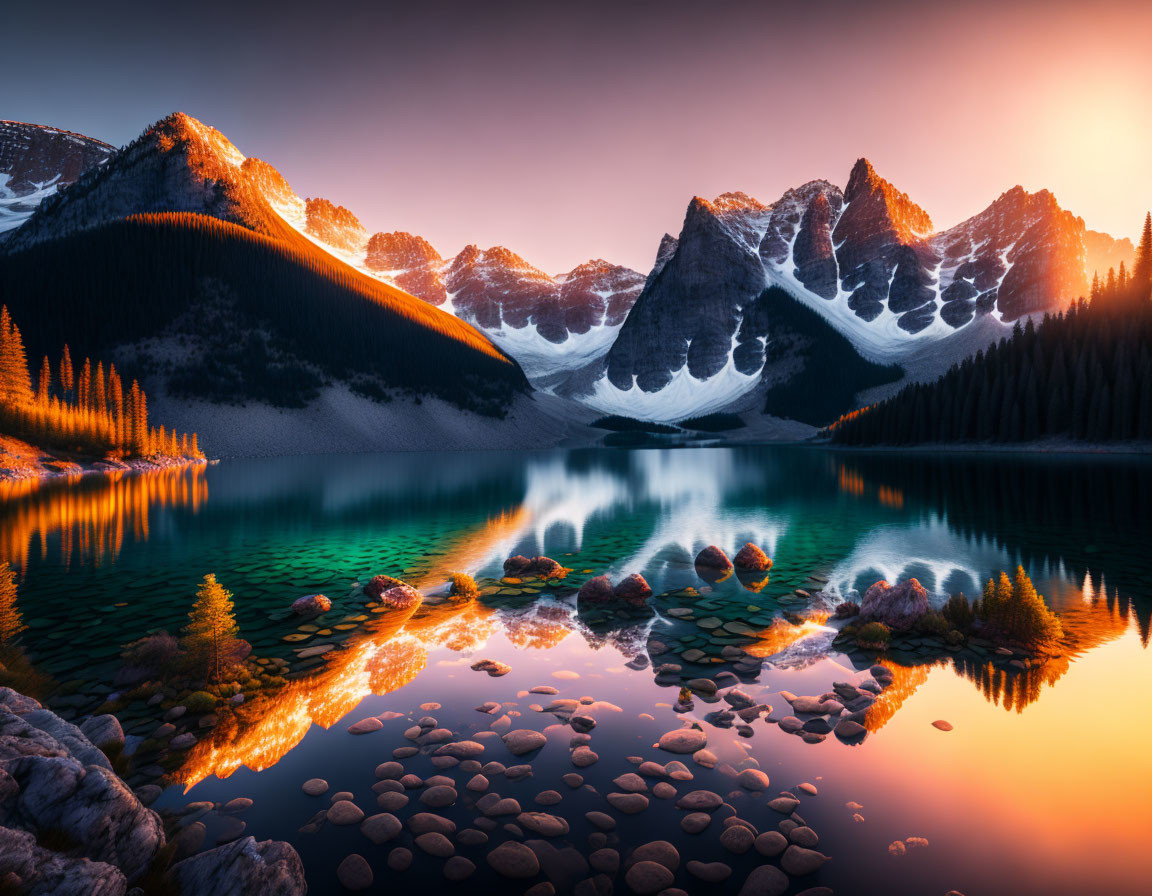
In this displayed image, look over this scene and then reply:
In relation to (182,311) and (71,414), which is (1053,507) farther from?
(182,311)

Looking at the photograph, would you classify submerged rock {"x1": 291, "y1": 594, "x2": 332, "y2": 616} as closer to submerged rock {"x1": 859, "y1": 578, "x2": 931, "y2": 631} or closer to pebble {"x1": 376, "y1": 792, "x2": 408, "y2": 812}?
pebble {"x1": 376, "y1": 792, "x2": 408, "y2": 812}

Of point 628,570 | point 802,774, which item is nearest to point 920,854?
point 802,774

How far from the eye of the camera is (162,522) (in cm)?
3678

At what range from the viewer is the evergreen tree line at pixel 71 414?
74.3 m

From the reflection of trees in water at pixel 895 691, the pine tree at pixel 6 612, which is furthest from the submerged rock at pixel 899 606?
the pine tree at pixel 6 612

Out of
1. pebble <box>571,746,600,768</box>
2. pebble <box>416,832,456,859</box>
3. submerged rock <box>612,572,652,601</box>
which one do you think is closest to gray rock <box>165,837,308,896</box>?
pebble <box>416,832,456,859</box>

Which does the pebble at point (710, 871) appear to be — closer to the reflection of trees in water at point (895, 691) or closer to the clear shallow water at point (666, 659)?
the clear shallow water at point (666, 659)

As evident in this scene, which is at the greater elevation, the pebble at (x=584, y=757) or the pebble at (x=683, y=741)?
the pebble at (x=683, y=741)

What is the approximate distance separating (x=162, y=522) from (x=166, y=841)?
126 feet

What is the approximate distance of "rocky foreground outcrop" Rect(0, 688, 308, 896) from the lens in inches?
191

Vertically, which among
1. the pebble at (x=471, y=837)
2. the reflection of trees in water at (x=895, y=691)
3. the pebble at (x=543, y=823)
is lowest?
the reflection of trees in water at (x=895, y=691)

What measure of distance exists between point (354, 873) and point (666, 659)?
369 inches

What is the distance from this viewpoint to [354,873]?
265 inches

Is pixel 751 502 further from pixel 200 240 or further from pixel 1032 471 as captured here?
pixel 200 240
